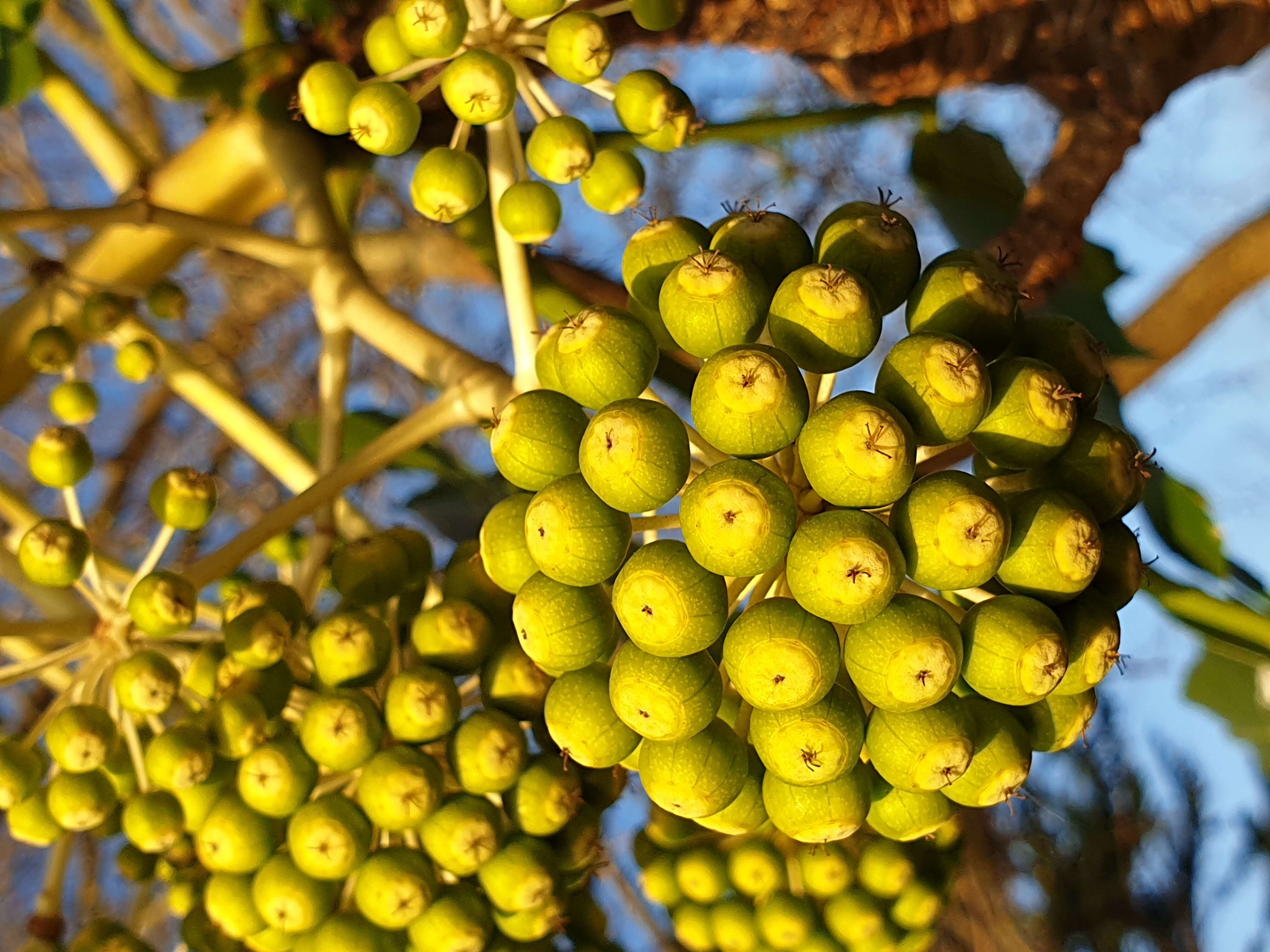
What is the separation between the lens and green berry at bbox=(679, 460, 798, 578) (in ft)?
2.76

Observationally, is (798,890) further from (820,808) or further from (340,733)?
(340,733)

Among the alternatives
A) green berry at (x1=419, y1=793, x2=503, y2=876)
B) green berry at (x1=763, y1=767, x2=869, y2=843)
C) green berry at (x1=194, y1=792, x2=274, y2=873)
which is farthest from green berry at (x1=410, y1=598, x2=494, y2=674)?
green berry at (x1=763, y1=767, x2=869, y2=843)

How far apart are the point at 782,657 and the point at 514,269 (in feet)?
1.98

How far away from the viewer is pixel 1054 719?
38.9 inches

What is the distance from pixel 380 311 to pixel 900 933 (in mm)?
1111

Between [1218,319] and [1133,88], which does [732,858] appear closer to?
[1133,88]

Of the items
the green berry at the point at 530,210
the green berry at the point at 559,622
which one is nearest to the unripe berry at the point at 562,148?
the green berry at the point at 530,210

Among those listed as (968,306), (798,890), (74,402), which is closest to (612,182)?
(968,306)

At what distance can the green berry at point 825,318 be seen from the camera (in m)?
0.90

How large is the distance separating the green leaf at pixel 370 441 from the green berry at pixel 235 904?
0.77 meters

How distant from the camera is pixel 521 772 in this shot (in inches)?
45.3

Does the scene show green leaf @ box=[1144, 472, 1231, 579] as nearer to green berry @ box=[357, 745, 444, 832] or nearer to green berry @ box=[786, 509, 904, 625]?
green berry @ box=[786, 509, 904, 625]

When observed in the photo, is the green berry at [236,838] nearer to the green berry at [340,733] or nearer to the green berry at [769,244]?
the green berry at [340,733]

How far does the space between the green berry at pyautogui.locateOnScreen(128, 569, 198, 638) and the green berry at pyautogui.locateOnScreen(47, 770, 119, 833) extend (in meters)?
0.19
